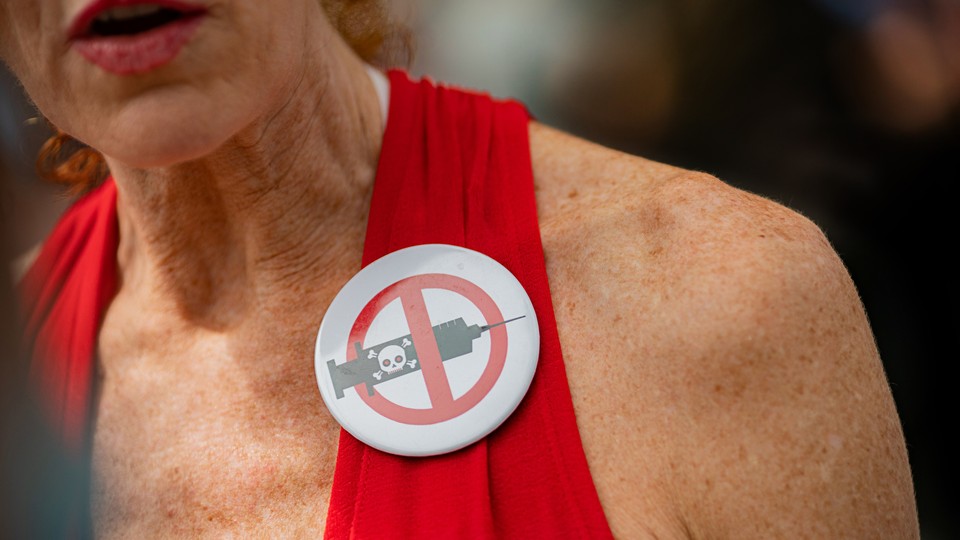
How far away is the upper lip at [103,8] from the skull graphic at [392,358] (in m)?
0.45

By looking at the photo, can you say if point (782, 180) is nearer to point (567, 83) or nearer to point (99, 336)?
point (567, 83)

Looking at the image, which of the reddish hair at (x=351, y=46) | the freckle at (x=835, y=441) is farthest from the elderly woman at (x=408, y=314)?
the reddish hair at (x=351, y=46)

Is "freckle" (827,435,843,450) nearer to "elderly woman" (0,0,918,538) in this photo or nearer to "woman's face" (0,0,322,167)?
"elderly woman" (0,0,918,538)

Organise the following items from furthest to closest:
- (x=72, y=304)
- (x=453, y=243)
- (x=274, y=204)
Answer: (x=72, y=304)
(x=274, y=204)
(x=453, y=243)

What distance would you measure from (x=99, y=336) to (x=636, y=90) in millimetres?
1674

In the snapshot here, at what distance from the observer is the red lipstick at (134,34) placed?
90 cm

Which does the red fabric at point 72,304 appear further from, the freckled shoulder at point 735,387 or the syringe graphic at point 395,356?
the freckled shoulder at point 735,387

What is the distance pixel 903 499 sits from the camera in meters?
0.85

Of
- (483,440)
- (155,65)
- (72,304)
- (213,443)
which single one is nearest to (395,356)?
(483,440)

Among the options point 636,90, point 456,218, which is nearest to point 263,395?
point 456,218

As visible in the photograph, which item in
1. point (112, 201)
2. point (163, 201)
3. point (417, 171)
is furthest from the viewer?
point (112, 201)

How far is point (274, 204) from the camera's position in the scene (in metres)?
1.18

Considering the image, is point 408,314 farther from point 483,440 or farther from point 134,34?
point 134,34

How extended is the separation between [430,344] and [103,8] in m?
0.54
